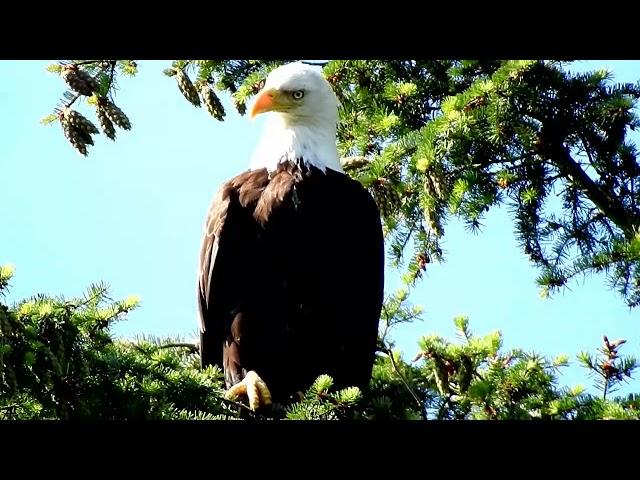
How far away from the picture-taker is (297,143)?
3664 millimetres

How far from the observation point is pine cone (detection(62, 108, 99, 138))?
10.4 ft

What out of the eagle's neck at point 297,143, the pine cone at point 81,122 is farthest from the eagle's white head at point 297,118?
the pine cone at point 81,122

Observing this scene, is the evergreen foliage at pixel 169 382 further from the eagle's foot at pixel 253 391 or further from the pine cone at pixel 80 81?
the pine cone at pixel 80 81

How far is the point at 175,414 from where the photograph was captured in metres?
2.27

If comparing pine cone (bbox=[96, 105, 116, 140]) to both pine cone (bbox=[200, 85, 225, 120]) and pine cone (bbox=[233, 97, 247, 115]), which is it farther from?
pine cone (bbox=[233, 97, 247, 115])

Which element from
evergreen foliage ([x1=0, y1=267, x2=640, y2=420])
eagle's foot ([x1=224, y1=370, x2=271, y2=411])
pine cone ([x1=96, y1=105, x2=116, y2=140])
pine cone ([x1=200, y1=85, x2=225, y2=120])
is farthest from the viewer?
pine cone ([x1=200, y1=85, x2=225, y2=120])

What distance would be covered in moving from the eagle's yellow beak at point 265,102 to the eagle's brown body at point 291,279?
27cm

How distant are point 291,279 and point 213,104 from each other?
92 cm

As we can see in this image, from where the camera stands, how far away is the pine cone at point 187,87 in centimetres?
359

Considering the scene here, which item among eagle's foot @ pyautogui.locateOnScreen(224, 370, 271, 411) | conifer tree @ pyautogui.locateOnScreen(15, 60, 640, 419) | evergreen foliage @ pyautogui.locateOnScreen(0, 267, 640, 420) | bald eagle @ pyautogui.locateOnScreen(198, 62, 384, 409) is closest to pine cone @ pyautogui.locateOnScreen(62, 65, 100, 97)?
conifer tree @ pyautogui.locateOnScreen(15, 60, 640, 419)

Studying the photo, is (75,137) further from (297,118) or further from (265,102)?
(297,118)
